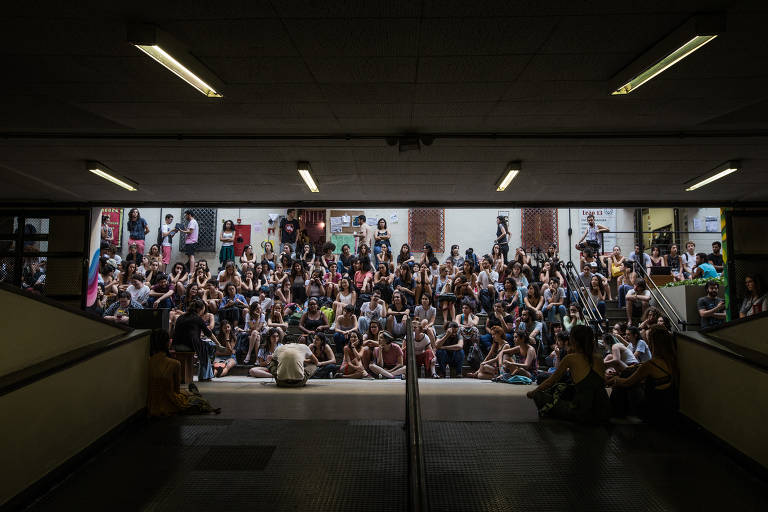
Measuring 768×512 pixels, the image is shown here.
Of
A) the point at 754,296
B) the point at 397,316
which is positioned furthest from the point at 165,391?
the point at 754,296

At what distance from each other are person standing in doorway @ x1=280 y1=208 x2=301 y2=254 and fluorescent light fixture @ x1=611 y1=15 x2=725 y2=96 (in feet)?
→ 39.8

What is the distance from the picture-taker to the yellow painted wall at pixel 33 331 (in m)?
3.48

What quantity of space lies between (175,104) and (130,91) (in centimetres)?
42

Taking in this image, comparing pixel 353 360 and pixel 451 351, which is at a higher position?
pixel 451 351

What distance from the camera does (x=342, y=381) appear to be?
7.99 m

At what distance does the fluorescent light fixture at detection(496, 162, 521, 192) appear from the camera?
675 cm

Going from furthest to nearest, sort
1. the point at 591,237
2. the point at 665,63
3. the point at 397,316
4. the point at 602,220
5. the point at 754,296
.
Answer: the point at 602,220 → the point at 591,237 → the point at 397,316 → the point at 754,296 → the point at 665,63

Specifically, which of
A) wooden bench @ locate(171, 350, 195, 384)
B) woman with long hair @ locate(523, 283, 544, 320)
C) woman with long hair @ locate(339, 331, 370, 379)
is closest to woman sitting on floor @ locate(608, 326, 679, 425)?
woman with long hair @ locate(339, 331, 370, 379)

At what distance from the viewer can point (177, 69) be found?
4.07 meters

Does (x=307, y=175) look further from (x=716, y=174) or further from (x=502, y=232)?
(x=502, y=232)

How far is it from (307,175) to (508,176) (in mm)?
2889

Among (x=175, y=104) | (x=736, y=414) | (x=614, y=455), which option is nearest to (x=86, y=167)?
(x=175, y=104)

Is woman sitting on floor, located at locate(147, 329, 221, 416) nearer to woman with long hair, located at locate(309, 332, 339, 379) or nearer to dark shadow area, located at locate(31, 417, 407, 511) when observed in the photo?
dark shadow area, located at locate(31, 417, 407, 511)

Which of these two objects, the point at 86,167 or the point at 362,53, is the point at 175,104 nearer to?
the point at 362,53
